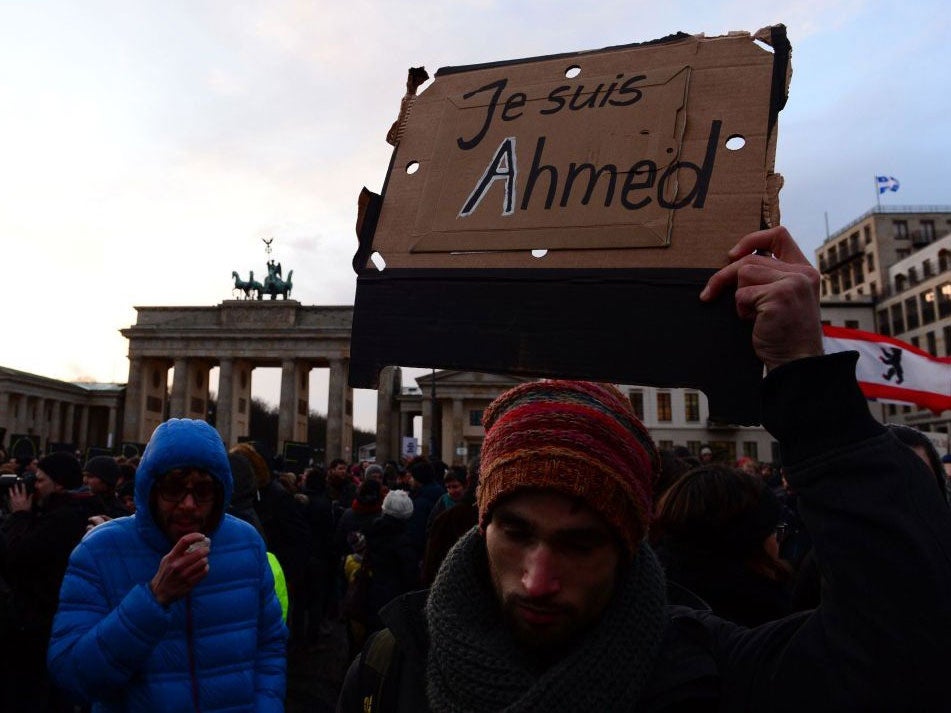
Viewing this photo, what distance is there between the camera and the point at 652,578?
4.03 feet

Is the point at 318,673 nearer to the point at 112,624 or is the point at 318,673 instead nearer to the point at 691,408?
the point at 112,624

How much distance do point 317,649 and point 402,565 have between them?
357 centimetres

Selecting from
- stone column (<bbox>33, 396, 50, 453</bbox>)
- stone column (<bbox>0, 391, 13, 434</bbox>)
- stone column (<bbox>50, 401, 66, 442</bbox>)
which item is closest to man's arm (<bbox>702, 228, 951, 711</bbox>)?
stone column (<bbox>0, 391, 13, 434</bbox>)

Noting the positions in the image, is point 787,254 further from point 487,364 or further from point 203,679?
point 203,679

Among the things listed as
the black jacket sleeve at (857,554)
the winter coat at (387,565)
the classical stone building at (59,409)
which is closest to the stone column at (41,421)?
the classical stone building at (59,409)

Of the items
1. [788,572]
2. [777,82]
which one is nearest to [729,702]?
[777,82]

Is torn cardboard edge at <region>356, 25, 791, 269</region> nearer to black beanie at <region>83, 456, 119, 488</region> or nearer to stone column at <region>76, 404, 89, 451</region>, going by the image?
black beanie at <region>83, 456, 119, 488</region>

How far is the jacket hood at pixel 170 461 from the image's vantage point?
2.41 m

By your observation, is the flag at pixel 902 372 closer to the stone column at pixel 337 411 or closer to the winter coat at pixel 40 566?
the winter coat at pixel 40 566

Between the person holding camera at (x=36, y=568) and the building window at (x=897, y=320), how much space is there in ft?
176

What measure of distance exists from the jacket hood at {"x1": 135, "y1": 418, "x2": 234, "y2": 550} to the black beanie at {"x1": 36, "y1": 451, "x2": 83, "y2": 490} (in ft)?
6.62

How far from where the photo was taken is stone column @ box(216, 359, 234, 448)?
48375 mm

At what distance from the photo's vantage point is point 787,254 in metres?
1.11

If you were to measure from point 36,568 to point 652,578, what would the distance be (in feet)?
12.9
